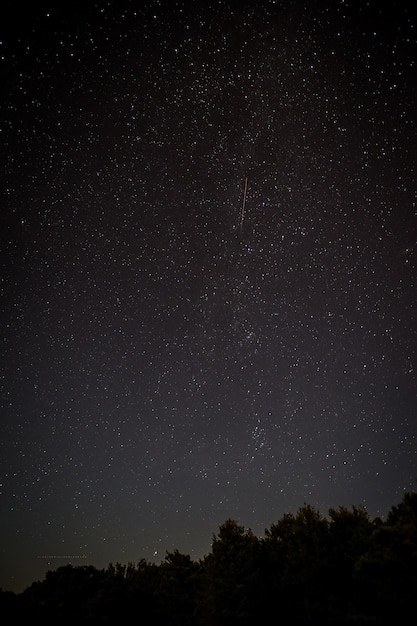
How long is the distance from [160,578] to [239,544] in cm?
668

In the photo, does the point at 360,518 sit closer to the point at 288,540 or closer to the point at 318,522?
the point at 318,522

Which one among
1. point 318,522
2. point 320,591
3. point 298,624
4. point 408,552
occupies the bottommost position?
point 298,624

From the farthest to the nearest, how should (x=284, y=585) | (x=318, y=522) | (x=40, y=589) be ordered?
(x=40, y=589) < (x=318, y=522) < (x=284, y=585)

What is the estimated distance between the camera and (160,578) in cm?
2167

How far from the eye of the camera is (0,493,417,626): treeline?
13.5 meters

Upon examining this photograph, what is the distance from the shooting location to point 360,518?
17.3 metres

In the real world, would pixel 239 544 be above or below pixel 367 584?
above

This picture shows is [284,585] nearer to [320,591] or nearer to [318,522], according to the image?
[320,591]

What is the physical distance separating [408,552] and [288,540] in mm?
6525

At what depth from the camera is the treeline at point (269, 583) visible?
13.5 m

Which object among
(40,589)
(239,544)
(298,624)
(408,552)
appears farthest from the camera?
(40,589)

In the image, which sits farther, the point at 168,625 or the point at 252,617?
the point at 168,625

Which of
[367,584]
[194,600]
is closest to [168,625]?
[194,600]

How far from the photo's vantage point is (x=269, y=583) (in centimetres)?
1706
